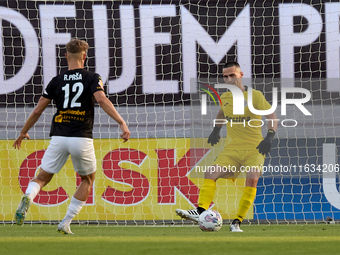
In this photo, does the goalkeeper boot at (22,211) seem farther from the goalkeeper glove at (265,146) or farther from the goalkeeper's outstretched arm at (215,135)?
the goalkeeper glove at (265,146)

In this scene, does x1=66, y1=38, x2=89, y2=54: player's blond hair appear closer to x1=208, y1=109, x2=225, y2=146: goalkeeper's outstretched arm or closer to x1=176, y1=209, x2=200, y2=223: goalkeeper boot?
x1=176, y1=209, x2=200, y2=223: goalkeeper boot

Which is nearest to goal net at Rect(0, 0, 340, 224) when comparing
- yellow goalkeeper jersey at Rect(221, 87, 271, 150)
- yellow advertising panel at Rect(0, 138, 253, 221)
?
yellow advertising panel at Rect(0, 138, 253, 221)

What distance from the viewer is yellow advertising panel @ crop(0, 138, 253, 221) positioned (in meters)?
6.64

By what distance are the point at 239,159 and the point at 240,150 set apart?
0.30ft

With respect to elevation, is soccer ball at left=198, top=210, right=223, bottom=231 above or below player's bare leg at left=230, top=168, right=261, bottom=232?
below

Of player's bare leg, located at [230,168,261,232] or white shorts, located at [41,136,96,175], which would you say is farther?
player's bare leg, located at [230,168,261,232]

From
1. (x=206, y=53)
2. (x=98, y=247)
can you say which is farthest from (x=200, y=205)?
(x=206, y=53)

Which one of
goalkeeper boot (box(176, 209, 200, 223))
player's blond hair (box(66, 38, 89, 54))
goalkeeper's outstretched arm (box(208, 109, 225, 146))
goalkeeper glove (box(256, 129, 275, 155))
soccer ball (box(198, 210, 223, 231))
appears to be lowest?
soccer ball (box(198, 210, 223, 231))

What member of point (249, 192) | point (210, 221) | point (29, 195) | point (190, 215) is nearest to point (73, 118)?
point (29, 195)

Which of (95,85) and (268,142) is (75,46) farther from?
(268,142)

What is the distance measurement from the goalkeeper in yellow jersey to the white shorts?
3.92 ft

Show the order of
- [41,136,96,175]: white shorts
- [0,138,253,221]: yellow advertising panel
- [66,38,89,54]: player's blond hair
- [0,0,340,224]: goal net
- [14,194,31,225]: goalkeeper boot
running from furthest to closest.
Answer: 1. [0,0,340,224]: goal net
2. [0,138,253,221]: yellow advertising panel
3. [66,38,89,54]: player's blond hair
4. [41,136,96,175]: white shorts
5. [14,194,31,225]: goalkeeper boot

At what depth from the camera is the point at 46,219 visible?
6.59 m

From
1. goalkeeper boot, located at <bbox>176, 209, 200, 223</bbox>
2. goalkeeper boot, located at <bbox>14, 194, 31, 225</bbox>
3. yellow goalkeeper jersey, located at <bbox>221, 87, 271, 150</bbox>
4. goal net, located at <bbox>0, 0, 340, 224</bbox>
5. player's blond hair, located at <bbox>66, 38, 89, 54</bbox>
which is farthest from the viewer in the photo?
goal net, located at <bbox>0, 0, 340, 224</bbox>
